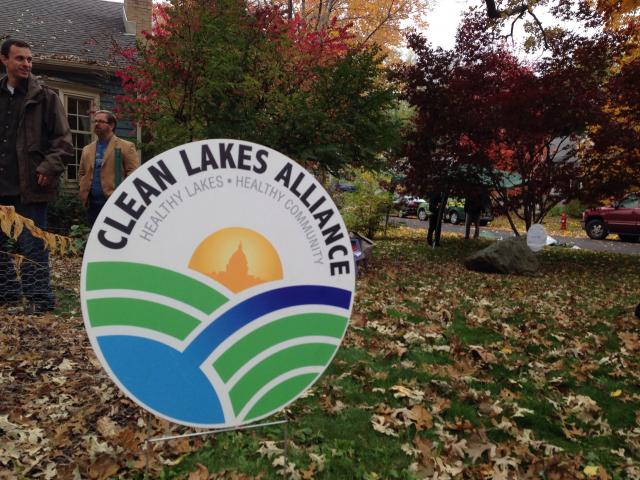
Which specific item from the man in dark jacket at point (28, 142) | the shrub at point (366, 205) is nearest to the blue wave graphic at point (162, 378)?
the man in dark jacket at point (28, 142)

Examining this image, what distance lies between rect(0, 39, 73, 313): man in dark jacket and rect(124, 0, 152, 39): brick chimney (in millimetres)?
11718

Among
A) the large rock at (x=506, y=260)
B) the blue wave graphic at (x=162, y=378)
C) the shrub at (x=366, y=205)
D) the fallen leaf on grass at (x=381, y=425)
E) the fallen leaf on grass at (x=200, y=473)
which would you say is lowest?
the fallen leaf on grass at (x=200, y=473)

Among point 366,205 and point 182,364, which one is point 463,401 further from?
point 366,205

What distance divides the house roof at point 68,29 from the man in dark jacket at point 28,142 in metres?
8.30

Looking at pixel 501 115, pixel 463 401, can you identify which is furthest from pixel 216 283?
pixel 501 115

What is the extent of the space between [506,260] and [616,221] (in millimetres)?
13338

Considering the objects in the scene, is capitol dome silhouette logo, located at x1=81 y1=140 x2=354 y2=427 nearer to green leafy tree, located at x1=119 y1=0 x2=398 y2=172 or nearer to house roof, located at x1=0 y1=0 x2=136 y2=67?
green leafy tree, located at x1=119 y1=0 x2=398 y2=172

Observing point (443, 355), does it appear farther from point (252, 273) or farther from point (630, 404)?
point (252, 273)

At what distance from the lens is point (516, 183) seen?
39.3ft

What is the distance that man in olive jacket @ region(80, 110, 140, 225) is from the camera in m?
5.52

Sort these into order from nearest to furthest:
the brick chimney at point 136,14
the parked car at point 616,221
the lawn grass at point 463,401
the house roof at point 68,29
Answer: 1. the lawn grass at point 463,401
2. the house roof at point 68,29
3. the brick chimney at point 136,14
4. the parked car at point 616,221

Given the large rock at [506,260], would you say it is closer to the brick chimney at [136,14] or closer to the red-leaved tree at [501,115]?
the red-leaved tree at [501,115]

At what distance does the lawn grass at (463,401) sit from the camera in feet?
8.70

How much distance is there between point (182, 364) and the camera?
1.90 meters
